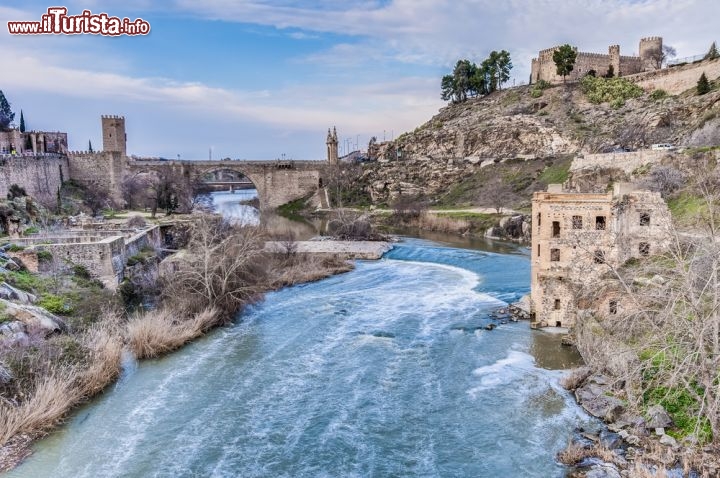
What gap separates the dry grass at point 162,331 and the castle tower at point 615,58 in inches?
2986

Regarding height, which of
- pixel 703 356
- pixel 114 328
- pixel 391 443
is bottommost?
pixel 391 443

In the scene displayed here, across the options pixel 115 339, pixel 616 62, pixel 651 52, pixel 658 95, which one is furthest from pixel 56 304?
pixel 651 52

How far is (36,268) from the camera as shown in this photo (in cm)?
2369

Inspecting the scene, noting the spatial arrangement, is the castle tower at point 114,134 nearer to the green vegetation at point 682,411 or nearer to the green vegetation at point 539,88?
the green vegetation at point 539,88

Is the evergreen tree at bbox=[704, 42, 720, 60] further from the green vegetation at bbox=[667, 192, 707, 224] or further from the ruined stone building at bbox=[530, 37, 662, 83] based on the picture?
the green vegetation at bbox=[667, 192, 707, 224]

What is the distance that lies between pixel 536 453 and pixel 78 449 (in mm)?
11125

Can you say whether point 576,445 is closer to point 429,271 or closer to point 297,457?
point 297,457

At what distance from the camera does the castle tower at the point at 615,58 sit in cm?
8031

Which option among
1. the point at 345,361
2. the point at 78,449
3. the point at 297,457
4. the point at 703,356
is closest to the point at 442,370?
the point at 345,361

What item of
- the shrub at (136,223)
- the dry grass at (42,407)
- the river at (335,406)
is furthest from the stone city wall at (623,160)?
the dry grass at (42,407)

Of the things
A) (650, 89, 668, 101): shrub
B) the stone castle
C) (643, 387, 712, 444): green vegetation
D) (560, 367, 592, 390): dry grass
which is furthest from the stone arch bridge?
(643, 387, 712, 444): green vegetation

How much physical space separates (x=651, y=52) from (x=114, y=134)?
72.7 m

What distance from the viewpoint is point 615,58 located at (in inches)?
3174

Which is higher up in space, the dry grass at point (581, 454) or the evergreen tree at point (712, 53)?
the evergreen tree at point (712, 53)
